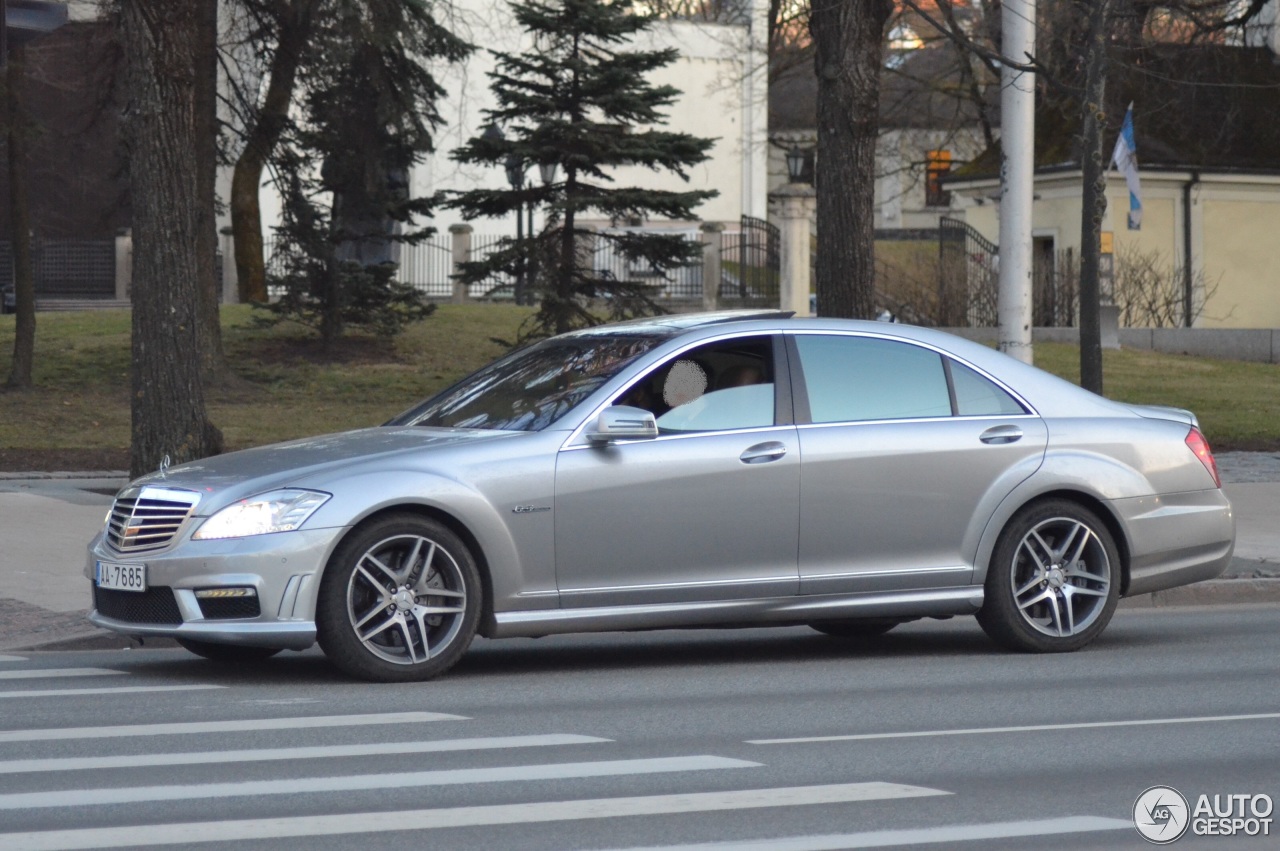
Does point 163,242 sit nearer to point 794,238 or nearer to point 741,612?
point 741,612

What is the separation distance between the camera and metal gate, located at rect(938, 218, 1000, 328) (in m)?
36.8

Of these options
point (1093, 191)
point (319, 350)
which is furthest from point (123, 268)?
point (1093, 191)

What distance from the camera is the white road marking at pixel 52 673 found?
29.7 feet

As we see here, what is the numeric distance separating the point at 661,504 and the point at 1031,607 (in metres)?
2.19

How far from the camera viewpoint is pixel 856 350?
9562 mm

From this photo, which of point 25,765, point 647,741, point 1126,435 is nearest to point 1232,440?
point 1126,435

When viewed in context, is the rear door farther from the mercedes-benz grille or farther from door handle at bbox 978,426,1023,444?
the mercedes-benz grille

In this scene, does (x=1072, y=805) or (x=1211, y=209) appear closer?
(x=1072, y=805)

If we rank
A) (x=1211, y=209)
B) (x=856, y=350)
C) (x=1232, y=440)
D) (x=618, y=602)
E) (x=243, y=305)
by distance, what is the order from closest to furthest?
1. (x=618, y=602)
2. (x=856, y=350)
3. (x=1232, y=440)
4. (x=243, y=305)
5. (x=1211, y=209)

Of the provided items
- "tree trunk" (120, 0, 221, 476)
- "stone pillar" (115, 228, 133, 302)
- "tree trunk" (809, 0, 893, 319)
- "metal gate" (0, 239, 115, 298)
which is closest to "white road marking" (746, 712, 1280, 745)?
"tree trunk" (120, 0, 221, 476)

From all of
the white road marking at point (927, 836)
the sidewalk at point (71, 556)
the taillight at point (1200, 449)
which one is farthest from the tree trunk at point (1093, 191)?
the white road marking at point (927, 836)

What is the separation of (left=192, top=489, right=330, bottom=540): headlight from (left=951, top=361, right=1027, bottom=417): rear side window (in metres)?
3.34

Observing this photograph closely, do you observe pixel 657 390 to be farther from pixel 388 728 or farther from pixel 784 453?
pixel 388 728

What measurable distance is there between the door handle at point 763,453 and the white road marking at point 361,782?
231 cm
